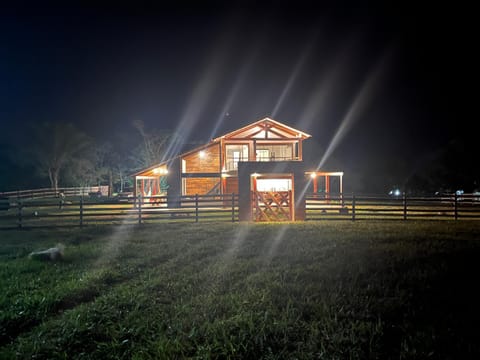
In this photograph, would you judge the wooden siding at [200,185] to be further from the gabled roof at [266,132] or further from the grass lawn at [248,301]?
the grass lawn at [248,301]

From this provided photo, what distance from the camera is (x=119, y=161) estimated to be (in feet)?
164

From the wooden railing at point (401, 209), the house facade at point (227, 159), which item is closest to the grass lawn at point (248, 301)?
the wooden railing at point (401, 209)

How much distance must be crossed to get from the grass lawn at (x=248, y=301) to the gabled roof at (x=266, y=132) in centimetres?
1601

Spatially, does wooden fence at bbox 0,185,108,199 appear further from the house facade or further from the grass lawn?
the grass lawn

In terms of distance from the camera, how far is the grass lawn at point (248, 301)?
3.32m

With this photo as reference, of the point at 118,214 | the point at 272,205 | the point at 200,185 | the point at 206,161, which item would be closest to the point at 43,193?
the point at 200,185

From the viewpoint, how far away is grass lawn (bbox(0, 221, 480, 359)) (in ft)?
10.9

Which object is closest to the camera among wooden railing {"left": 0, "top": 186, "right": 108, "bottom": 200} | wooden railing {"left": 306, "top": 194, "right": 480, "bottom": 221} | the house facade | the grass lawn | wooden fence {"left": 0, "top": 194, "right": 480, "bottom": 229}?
the grass lawn

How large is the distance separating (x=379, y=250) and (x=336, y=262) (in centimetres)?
156

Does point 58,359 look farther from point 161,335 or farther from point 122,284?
point 122,284

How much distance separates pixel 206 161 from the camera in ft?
78.3

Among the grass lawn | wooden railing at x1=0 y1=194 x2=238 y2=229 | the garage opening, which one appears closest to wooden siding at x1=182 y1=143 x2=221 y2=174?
wooden railing at x1=0 y1=194 x2=238 y2=229

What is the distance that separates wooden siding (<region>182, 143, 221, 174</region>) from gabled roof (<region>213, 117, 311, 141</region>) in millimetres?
1637

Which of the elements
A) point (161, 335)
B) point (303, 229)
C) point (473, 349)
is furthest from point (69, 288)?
point (303, 229)
